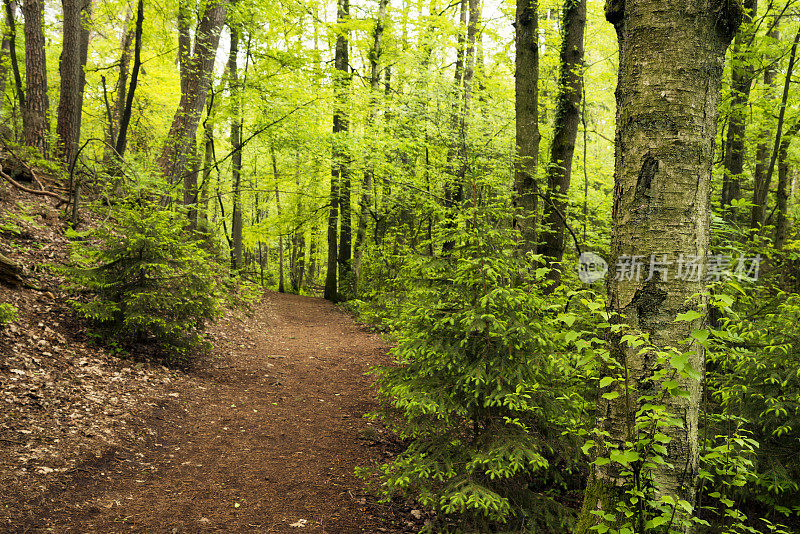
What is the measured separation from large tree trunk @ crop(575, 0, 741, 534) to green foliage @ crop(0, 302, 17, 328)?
18.6 ft

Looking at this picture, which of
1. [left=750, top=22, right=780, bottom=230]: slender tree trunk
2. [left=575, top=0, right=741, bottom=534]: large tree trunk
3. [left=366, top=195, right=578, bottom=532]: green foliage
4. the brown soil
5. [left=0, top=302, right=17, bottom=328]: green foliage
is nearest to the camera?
[left=575, top=0, right=741, bottom=534]: large tree trunk

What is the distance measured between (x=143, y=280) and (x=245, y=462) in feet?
9.65

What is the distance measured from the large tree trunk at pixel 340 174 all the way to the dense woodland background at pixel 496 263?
0.21 m

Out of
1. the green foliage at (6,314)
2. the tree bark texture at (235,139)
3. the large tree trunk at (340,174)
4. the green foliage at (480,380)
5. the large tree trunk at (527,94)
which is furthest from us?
the large tree trunk at (340,174)

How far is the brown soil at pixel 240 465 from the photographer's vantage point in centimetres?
351

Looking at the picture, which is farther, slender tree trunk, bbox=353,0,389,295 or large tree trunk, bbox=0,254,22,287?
slender tree trunk, bbox=353,0,389,295

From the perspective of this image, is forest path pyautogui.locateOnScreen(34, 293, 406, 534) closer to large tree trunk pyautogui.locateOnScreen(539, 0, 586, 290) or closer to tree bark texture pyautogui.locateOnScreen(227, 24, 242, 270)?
large tree trunk pyautogui.locateOnScreen(539, 0, 586, 290)

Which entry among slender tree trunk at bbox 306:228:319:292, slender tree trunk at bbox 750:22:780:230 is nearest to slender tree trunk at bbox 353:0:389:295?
slender tree trunk at bbox 306:228:319:292

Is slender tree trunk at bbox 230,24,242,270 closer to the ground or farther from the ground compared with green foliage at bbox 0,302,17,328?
farther from the ground

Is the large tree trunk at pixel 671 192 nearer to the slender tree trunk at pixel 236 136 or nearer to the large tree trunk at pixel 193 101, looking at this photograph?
the slender tree trunk at pixel 236 136

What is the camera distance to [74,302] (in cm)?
565

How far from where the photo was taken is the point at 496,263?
10.9ft

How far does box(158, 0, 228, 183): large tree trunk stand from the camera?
859cm

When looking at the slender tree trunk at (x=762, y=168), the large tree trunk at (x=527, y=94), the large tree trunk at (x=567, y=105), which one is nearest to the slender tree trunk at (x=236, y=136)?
the large tree trunk at (x=527, y=94)
